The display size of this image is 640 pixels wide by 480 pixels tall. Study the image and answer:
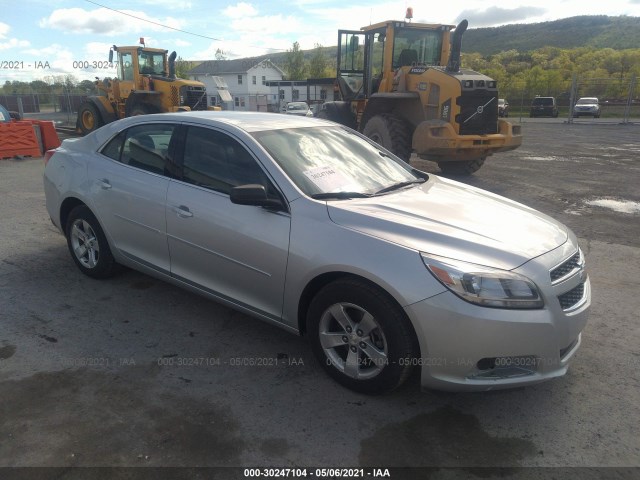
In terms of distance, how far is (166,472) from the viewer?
2371 millimetres

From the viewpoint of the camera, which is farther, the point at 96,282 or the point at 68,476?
the point at 96,282

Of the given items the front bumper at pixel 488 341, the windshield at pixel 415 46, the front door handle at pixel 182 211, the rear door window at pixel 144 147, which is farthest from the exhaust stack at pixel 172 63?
the front bumper at pixel 488 341

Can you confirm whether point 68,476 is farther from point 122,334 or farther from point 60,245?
point 60,245

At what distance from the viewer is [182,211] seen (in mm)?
3637

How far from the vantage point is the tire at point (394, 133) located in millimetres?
9820

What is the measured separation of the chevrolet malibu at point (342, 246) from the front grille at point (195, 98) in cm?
1278

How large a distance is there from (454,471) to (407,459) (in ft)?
0.76

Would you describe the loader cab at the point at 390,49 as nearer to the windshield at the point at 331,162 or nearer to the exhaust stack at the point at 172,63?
the windshield at the point at 331,162

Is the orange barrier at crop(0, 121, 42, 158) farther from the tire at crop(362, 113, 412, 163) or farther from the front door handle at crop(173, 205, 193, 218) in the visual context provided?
the front door handle at crop(173, 205, 193, 218)

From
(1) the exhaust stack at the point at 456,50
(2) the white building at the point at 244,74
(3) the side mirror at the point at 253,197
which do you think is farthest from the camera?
(2) the white building at the point at 244,74

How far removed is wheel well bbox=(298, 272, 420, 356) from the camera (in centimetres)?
273

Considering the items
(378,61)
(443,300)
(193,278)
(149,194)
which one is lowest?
(193,278)

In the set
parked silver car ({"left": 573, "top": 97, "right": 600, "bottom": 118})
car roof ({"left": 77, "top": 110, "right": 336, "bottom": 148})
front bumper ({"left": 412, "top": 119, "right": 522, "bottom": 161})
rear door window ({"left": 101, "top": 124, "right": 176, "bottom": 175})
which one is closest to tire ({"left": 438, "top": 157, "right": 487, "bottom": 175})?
front bumper ({"left": 412, "top": 119, "right": 522, "bottom": 161})

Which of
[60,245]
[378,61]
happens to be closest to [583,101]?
[378,61]
